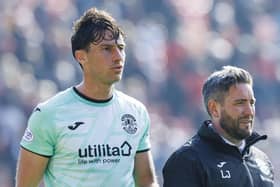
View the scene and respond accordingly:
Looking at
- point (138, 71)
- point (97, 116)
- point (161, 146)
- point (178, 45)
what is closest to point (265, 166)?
point (97, 116)

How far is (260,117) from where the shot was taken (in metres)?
14.1

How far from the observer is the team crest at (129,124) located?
18.9 feet

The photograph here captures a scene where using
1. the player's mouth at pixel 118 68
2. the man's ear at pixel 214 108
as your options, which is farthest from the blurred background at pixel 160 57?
the player's mouth at pixel 118 68

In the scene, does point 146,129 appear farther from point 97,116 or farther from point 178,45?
point 178,45

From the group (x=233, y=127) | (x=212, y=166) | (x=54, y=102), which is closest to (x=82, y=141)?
(x=54, y=102)

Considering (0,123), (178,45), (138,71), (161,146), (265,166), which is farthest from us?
(178,45)

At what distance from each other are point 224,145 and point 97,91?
772 mm

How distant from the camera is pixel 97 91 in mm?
5715

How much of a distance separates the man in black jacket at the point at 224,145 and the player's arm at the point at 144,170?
0.13 metres

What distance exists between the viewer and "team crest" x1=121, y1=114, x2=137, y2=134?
576 centimetres

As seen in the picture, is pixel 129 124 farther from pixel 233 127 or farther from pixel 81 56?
pixel 233 127

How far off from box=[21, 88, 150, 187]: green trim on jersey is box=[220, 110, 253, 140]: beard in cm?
50

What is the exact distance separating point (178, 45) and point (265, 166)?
8.42 meters

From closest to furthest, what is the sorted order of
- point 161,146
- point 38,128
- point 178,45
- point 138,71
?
point 38,128 < point 161,146 < point 138,71 < point 178,45
